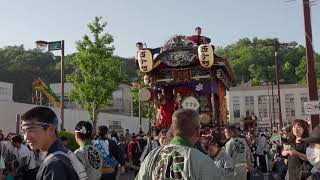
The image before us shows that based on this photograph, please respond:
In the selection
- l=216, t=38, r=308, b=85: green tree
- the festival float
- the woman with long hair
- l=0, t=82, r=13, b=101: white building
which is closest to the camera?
the woman with long hair

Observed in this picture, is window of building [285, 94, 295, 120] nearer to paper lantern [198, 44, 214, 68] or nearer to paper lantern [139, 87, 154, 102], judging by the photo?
paper lantern [139, 87, 154, 102]

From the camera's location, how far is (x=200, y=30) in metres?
14.7

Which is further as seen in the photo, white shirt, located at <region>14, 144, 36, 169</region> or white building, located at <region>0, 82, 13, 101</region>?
white building, located at <region>0, 82, 13, 101</region>

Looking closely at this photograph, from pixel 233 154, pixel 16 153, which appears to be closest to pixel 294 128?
pixel 233 154

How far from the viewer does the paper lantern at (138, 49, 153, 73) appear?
13.8m

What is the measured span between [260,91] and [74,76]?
5855cm

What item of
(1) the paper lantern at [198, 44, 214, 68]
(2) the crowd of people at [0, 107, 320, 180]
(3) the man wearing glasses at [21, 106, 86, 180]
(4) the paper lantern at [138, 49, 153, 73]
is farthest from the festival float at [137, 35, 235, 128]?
(3) the man wearing glasses at [21, 106, 86, 180]

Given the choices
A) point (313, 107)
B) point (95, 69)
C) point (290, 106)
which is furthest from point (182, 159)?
point (290, 106)

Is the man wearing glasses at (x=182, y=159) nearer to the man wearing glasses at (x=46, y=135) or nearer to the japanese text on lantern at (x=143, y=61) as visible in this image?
the man wearing glasses at (x=46, y=135)

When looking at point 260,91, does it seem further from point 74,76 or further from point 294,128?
point 294,128

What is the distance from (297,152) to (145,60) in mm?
8901

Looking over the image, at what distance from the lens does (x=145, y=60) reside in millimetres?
13867

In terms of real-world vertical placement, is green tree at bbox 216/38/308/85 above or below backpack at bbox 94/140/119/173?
above

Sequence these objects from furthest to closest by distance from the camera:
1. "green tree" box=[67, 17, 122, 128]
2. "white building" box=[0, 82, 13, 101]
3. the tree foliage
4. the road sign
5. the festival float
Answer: the tree foliage
"white building" box=[0, 82, 13, 101]
"green tree" box=[67, 17, 122, 128]
the festival float
the road sign
